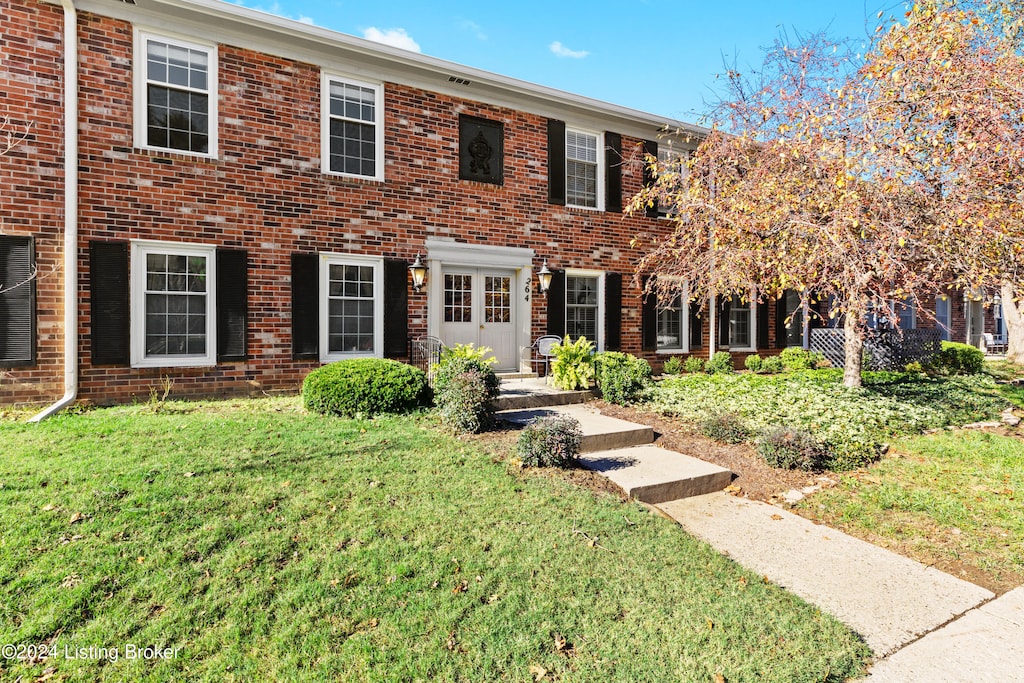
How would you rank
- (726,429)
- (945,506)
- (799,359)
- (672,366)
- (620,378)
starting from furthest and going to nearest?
(799,359)
(672,366)
(620,378)
(726,429)
(945,506)

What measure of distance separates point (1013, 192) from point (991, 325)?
68.4ft

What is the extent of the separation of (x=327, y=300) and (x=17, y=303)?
3.83 metres

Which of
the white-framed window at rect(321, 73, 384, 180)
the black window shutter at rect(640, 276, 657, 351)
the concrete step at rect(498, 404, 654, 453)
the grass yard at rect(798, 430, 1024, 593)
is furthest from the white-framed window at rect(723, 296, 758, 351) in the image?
the white-framed window at rect(321, 73, 384, 180)

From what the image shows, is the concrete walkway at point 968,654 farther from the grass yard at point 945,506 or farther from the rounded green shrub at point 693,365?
the rounded green shrub at point 693,365

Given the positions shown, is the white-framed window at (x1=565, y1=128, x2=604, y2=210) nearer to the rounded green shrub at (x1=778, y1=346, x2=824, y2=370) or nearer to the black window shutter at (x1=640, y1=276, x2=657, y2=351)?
the black window shutter at (x1=640, y1=276, x2=657, y2=351)

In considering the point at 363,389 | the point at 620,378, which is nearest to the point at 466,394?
the point at 363,389

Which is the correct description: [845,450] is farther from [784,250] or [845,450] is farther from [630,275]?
[630,275]

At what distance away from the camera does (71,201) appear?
7.04m

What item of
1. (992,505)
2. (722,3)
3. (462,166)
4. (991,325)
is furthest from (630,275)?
(991,325)

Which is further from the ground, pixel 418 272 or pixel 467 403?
pixel 418 272

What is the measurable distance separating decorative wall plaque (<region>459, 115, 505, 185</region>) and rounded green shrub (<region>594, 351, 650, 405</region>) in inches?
162

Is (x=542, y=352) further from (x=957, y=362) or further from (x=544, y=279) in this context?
Answer: (x=957, y=362)

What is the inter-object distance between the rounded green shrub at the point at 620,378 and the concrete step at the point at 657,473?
2280mm

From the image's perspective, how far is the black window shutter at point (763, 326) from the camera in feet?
44.0
